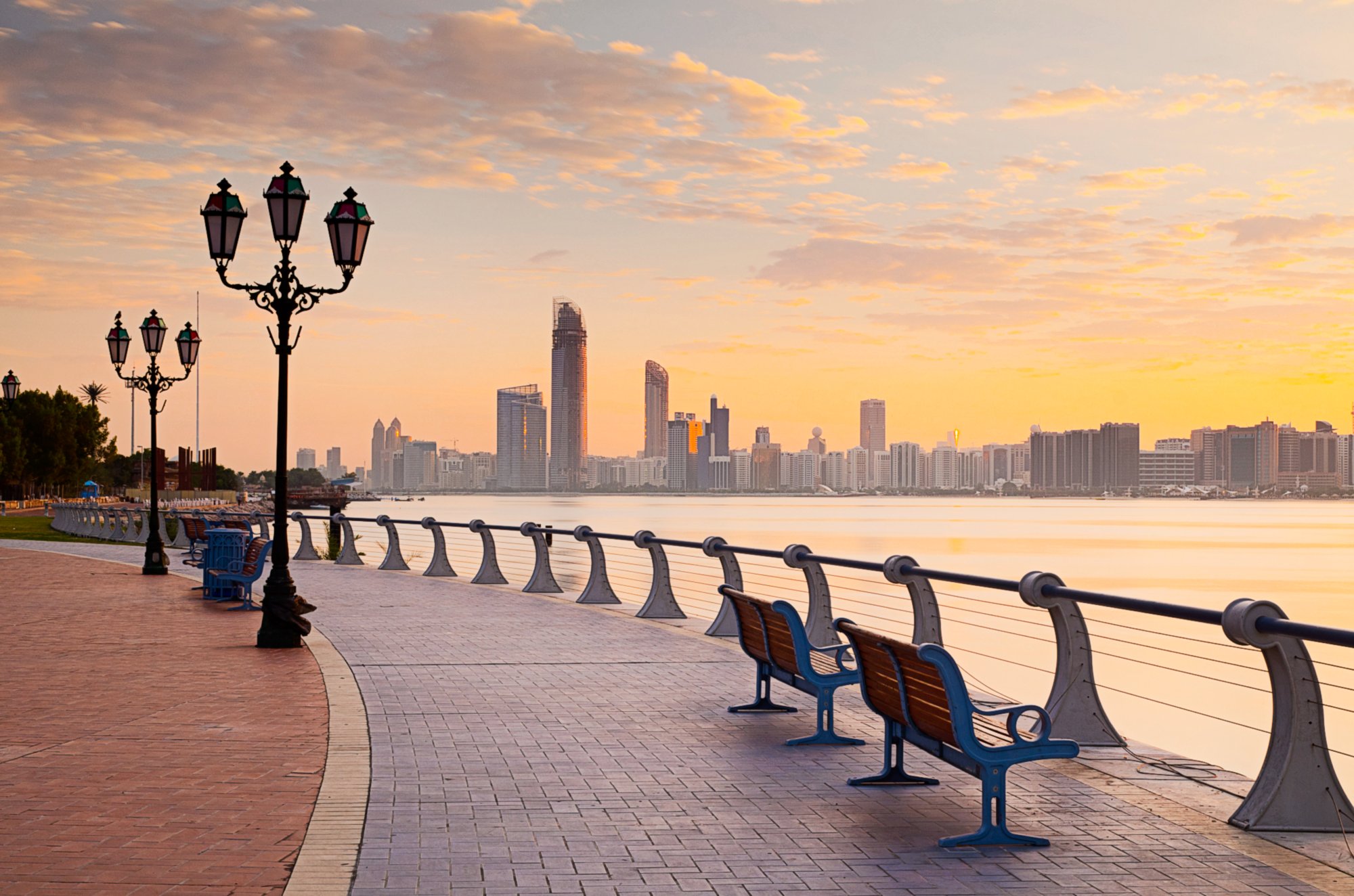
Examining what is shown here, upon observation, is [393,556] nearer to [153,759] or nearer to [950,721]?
[153,759]

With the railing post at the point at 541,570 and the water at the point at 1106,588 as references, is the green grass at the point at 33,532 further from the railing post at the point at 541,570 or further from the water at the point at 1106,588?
the railing post at the point at 541,570

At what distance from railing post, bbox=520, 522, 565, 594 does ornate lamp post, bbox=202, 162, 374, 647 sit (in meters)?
6.03

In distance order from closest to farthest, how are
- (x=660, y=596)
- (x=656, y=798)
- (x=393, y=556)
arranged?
(x=656, y=798) < (x=660, y=596) < (x=393, y=556)

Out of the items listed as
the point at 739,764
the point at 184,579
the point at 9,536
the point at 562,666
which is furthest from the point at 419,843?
the point at 9,536

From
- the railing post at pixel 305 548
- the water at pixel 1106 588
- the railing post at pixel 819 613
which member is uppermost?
→ the railing post at pixel 819 613

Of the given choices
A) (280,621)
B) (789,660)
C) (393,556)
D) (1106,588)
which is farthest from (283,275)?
(1106,588)

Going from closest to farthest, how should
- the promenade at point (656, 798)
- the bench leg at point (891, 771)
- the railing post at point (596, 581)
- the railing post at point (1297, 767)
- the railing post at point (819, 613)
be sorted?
the promenade at point (656, 798) < the railing post at point (1297, 767) < the bench leg at point (891, 771) < the railing post at point (819, 613) < the railing post at point (596, 581)

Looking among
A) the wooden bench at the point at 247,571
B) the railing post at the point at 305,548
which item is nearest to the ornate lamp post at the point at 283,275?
the wooden bench at the point at 247,571

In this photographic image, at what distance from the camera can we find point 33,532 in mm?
52031

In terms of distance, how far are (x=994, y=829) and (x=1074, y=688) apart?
2.44 meters

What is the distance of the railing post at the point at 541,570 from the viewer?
2030 cm

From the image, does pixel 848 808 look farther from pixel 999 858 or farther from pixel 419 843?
pixel 419 843

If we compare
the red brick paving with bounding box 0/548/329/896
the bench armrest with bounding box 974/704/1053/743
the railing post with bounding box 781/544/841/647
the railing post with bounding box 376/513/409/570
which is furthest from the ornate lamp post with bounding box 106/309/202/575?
the bench armrest with bounding box 974/704/1053/743

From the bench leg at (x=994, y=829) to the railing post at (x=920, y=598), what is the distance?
3234 mm
